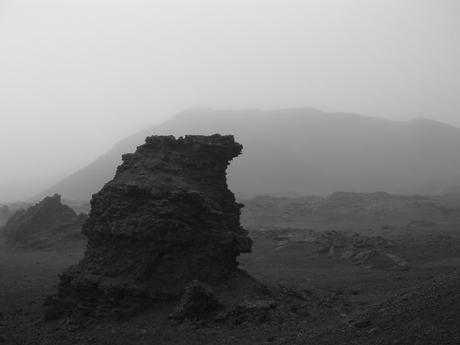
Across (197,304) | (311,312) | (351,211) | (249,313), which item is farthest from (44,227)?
(351,211)

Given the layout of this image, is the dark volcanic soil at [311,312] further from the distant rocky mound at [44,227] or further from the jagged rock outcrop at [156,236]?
the distant rocky mound at [44,227]

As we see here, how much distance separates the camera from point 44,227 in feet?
181

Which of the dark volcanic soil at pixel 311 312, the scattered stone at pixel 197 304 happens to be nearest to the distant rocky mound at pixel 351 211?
the dark volcanic soil at pixel 311 312

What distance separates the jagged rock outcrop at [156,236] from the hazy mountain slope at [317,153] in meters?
95.0

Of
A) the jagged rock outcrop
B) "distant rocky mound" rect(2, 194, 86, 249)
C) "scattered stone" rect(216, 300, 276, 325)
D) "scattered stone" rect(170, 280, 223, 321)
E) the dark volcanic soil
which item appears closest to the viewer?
the dark volcanic soil

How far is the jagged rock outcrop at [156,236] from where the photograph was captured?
21578 mm

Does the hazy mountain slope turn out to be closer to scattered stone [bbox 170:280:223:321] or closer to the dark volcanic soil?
the dark volcanic soil

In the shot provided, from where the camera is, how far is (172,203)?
22906mm

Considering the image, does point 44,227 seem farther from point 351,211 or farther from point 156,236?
point 351,211

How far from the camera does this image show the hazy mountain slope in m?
134

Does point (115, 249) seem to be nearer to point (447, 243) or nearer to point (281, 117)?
point (447, 243)

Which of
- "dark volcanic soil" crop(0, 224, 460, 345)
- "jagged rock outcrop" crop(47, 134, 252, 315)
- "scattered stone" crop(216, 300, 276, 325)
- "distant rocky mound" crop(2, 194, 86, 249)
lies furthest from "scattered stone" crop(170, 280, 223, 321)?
"distant rocky mound" crop(2, 194, 86, 249)

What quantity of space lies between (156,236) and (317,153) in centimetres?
13444

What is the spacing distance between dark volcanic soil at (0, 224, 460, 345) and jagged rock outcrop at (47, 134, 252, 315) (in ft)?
3.99
